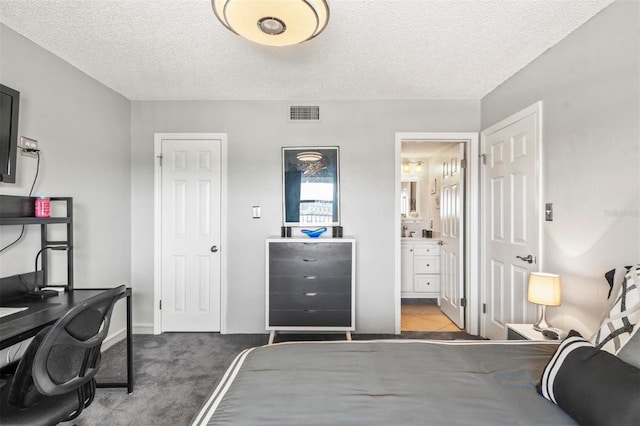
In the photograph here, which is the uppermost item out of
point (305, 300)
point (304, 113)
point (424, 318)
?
point (304, 113)

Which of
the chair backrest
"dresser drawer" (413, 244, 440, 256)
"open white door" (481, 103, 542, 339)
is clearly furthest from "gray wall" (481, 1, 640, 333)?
the chair backrest

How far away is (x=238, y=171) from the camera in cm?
333

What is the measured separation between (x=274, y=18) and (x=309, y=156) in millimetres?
1854

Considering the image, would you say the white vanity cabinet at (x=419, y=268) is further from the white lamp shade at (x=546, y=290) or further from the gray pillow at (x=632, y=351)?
the gray pillow at (x=632, y=351)

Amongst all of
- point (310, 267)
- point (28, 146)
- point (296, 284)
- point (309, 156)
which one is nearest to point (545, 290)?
point (310, 267)

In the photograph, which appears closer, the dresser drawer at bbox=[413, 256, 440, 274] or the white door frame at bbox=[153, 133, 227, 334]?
the white door frame at bbox=[153, 133, 227, 334]

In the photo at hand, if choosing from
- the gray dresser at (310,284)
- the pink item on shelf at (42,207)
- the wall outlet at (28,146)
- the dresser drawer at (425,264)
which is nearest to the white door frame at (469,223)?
the gray dresser at (310,284)

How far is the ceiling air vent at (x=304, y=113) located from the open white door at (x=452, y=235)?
5.29 feet

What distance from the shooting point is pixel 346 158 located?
3.33 meters

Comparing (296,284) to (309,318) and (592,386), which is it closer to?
(309,318)

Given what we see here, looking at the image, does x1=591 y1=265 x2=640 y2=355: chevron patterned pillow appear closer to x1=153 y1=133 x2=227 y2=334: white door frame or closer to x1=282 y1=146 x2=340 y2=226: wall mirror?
x1=282 y1=146 x2=340 y2=226: wall mirror

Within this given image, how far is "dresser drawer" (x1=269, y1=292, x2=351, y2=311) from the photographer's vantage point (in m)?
2.98

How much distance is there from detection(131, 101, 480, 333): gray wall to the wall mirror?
8cm

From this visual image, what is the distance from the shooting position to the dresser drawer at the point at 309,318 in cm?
298
